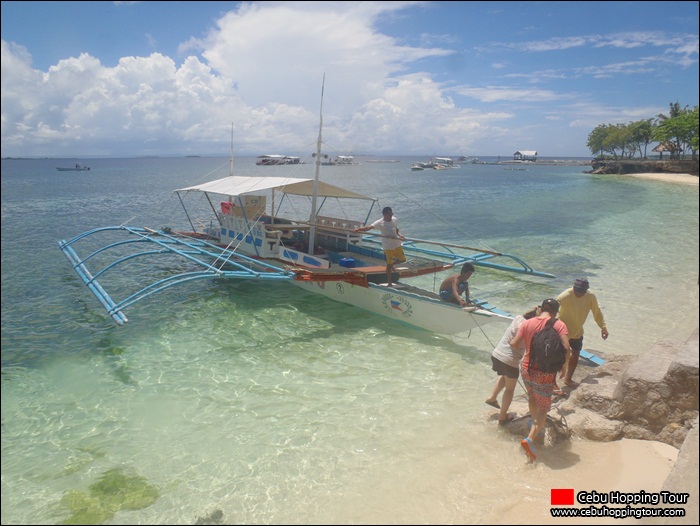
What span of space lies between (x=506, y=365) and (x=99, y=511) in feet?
18.3

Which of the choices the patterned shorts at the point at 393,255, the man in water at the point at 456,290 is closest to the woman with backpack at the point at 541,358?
the man in water at the point at 456,290

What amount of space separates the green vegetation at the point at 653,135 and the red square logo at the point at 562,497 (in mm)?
33244

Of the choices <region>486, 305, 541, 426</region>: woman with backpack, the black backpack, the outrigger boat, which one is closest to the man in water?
the outrigger boat

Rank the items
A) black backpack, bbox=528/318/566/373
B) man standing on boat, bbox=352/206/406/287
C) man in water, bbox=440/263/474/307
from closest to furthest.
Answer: black backpack, bbox=528/318/566/373
man in water, bbox=440/263/474/307
man standing on boat, bbox=352/206/406/287

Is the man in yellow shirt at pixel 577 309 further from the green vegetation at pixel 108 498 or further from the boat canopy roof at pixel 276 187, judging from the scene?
the boat canopy roof at pixel 276 187

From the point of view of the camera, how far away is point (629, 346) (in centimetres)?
952

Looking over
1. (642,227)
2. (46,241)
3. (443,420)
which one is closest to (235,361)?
(443,420)

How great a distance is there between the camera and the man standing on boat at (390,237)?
1024cm

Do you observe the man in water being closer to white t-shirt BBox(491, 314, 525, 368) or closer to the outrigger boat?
the outrigger boat

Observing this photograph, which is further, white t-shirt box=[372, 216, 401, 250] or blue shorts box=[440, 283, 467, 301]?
white t-shirt box=[372, 216, 401, 250]

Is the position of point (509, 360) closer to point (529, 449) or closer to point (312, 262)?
point (529, 449)

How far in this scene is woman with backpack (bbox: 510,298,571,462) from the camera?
17.1 feet

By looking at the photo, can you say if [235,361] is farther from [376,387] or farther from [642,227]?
[642,227]

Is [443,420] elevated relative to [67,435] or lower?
elevated
